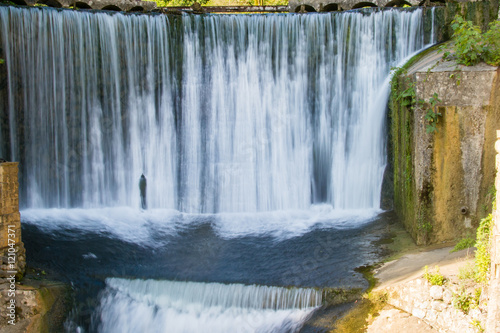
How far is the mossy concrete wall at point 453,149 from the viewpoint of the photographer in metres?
8.46

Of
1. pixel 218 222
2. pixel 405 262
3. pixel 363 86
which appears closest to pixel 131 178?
pixel 218 222

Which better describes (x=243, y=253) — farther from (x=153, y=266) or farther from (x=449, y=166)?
(x=449, y=166)

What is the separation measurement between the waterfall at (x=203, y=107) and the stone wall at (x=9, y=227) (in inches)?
132

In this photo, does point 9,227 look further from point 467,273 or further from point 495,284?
point 495,284

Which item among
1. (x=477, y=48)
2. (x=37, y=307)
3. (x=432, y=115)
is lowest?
(x=37, y=307)

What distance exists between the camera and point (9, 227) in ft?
25.8

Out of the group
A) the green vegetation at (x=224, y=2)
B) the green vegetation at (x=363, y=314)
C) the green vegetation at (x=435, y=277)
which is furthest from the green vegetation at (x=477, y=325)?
the green vegetation at (x=224, y=2)

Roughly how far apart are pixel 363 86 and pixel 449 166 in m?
A: 3.22

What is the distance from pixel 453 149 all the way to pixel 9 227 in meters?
6.77

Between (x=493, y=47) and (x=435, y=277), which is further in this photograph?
(x=493, y=47)

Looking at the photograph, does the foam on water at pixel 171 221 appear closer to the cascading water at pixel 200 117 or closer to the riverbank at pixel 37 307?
the cascading water at pixel 200 117

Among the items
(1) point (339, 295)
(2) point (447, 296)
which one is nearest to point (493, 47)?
(2) point (447, 296)

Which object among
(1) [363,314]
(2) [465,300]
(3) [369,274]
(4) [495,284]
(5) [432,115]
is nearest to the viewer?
(4) [495,284]

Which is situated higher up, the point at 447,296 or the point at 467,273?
the point at 467,273
